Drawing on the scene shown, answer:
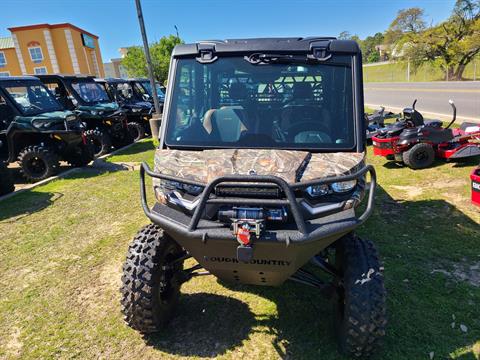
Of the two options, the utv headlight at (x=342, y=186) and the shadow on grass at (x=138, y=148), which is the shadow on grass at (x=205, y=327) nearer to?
the utv headlight at (x=342, y=186)

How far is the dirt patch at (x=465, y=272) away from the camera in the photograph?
10.7ft

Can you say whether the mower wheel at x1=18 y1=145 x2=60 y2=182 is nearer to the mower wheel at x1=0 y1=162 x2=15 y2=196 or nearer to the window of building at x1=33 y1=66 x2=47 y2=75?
the mower wheel at x1=0 y1=162 x2=15 y2=196

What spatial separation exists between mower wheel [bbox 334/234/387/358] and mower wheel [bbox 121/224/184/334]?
1.33m

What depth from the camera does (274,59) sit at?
2793mm

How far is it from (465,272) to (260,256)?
235 cm

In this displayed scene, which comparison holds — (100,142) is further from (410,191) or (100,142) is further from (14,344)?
(410,191)

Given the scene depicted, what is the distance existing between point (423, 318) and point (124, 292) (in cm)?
229

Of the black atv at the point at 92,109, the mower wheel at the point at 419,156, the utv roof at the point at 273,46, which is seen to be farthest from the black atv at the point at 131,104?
the utv roof at the point at 273,46

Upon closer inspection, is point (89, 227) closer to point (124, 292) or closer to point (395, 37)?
point (124, 292)

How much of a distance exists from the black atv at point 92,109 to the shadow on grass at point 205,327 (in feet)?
25.2

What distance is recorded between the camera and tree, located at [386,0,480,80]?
129ft

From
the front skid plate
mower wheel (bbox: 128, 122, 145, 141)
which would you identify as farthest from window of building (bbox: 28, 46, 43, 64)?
the front skid plate

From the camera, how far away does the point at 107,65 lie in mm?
71188

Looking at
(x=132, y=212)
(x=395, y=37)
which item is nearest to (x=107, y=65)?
(x=395, y=37)
